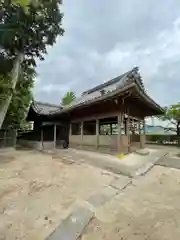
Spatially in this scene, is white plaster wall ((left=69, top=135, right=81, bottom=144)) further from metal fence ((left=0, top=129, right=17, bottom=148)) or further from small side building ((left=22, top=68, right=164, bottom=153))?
metal fence ((left=0, top=129, right=17, bottom=148))

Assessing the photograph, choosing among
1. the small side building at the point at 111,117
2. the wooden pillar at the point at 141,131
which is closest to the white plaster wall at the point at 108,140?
the small side building at the point at 111,117

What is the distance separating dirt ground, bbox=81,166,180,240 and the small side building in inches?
184

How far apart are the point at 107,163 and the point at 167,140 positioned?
16433mm

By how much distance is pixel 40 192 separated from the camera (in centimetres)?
633

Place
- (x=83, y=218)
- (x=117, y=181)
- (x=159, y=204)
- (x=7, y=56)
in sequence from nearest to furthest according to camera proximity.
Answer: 1. (x=83, y=218)
2. (x=159, y=204)
3. (x=117, y=181)
4. (x=7, y=56)

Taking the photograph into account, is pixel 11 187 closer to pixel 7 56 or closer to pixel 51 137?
pixel 7 56

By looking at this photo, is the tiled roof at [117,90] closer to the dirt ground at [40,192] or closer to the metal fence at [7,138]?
the metal fence at [7,138]

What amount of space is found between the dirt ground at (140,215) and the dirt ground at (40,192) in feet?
Result: 2.69

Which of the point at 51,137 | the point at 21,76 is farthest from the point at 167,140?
the point at 21,76

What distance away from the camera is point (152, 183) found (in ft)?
25.5

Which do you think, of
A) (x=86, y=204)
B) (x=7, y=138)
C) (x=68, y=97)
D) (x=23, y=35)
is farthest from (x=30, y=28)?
(x=68, y=97)

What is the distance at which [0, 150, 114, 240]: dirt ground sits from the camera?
4496 millimetres

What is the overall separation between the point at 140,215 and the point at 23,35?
905 cm

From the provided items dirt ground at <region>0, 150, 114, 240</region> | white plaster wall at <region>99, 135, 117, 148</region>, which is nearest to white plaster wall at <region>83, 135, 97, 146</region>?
white plaster wall at <region>99, 135, 117, 148</region>
